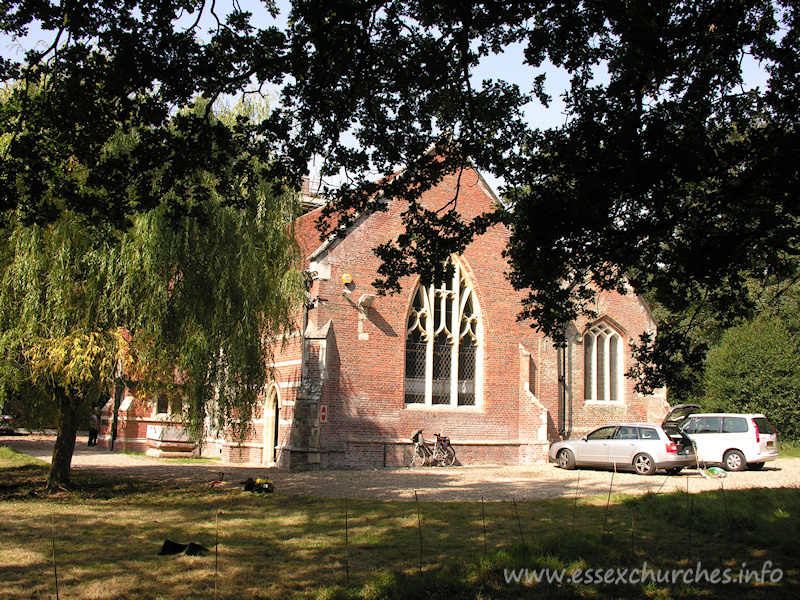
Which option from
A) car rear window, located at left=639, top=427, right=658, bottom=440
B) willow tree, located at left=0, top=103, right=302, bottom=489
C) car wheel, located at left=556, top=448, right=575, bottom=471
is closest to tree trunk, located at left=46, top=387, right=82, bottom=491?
willow tree, located at left=0, top=103, right=302, bottom=489

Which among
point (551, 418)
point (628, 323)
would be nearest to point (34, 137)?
point (551, 418)

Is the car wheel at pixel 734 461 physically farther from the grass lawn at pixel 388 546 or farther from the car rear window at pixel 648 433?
the grass lawn at pixel 388 546

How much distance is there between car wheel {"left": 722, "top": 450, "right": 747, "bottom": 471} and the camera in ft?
68.2

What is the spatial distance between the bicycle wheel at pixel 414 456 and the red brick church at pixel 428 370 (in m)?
0.28

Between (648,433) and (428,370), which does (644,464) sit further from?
(428,370)

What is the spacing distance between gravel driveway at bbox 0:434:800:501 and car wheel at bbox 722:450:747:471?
1.94ft

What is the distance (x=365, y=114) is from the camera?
9.06 m

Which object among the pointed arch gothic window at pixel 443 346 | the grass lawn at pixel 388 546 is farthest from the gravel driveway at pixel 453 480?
the pointed arch gothic window at pixel 443 346

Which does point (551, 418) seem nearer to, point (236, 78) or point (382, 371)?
point (382, 371)

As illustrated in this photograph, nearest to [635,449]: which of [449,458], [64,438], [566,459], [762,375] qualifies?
[566,459]

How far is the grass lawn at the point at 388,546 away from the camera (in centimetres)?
651

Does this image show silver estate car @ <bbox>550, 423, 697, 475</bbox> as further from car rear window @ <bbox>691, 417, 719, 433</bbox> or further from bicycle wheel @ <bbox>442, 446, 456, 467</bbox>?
bicycle wheel @ <bbox>442, 446, 456, 467</bbox>

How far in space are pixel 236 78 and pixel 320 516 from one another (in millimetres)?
6910

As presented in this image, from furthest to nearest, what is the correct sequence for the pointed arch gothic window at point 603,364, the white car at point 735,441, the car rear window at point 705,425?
the pointed arch gothic window at point 603,364 < the car rear window at point 705,425 < the white car at point 735,441
